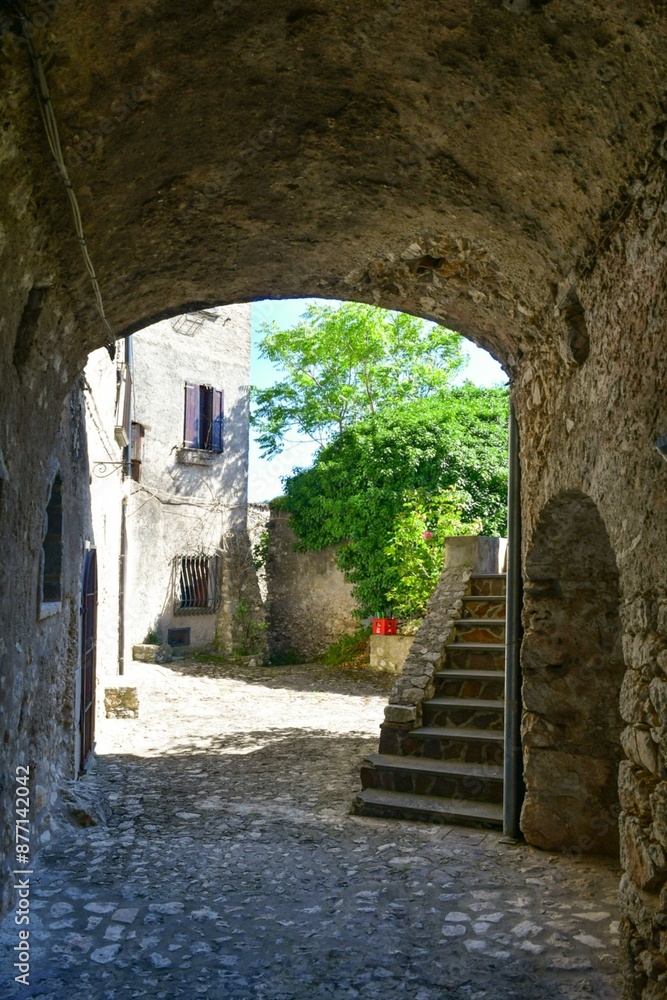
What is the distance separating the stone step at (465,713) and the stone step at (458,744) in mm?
50

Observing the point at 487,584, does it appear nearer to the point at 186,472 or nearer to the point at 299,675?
the point at 299,675

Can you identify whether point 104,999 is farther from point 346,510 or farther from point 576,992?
point 346,510

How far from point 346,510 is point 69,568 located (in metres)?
8.55

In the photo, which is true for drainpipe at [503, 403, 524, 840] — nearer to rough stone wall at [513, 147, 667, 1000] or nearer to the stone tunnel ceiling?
the stone tunnel ceiling

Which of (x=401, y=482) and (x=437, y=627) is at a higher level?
(x=401, y=482)

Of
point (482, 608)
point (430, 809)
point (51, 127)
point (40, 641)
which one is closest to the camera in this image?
point (51, 127)

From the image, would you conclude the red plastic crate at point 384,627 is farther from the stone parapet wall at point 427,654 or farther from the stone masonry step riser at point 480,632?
the stone masonry step riser at point 480,632

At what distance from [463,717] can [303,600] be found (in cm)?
909

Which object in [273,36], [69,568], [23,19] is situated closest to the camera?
[23,19]

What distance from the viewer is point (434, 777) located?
18.6ft

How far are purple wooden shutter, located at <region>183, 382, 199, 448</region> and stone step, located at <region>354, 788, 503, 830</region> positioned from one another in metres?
10.8

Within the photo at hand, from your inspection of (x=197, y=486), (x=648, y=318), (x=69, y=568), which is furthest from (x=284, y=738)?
(x=197, y=486)

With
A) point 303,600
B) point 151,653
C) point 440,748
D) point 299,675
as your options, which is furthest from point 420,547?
point 440,748

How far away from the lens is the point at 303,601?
596 inches
